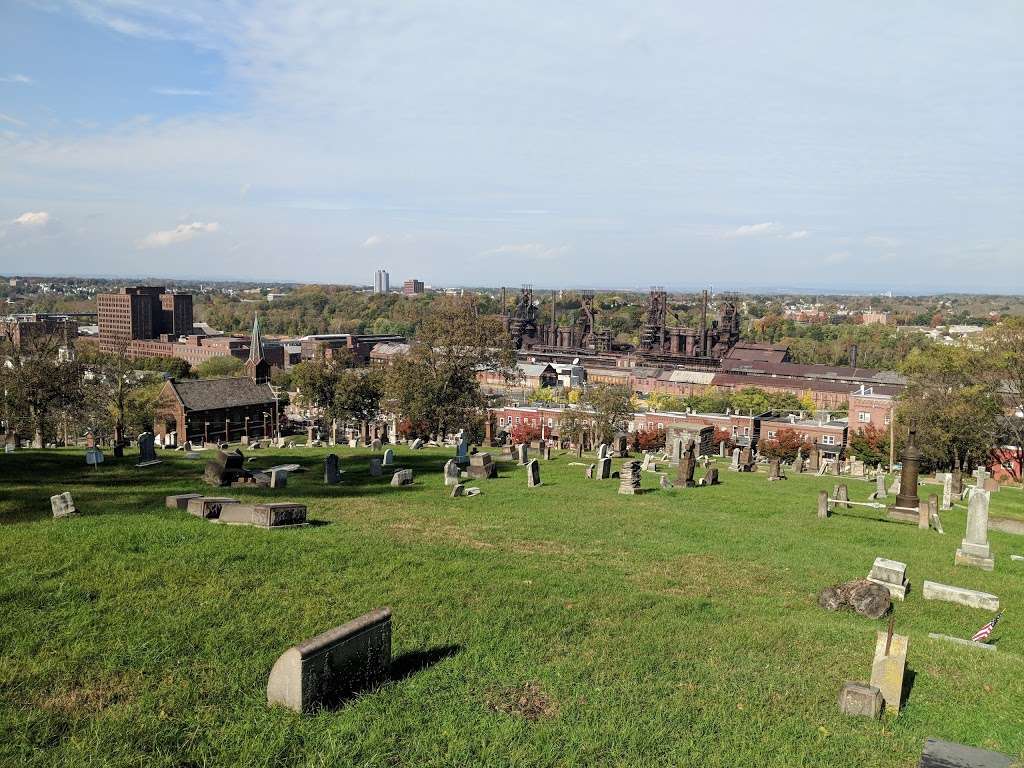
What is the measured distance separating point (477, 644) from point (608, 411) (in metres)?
41.8

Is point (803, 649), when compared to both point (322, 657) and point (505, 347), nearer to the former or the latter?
point (322, 657)

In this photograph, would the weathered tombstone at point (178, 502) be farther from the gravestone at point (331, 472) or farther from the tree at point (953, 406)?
the tree at point (953, 406)

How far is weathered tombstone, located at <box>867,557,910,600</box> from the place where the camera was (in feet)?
39.0

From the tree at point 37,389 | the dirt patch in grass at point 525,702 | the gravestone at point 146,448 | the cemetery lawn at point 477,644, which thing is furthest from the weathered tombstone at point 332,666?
the tree at point 37,389

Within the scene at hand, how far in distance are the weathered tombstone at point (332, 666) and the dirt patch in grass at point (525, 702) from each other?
3.98ft

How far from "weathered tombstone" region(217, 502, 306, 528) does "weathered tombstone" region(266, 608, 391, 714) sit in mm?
6489

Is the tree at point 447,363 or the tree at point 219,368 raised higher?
the tree at point 447,363

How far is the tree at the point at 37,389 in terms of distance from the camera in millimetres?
35781

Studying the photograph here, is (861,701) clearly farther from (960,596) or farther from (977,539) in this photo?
(977,539)

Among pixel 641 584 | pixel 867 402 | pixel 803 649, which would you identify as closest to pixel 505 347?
pixel 641 584

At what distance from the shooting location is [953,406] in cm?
3678

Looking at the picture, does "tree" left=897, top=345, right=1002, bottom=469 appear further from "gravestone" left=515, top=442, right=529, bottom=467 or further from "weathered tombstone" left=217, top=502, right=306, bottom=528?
"weathered tombstone" left=217, top=502, right=306, bottom=528

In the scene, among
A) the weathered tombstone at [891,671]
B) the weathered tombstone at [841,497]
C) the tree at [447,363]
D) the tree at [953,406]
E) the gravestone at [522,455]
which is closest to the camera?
the weathered tombstone at [891,671]

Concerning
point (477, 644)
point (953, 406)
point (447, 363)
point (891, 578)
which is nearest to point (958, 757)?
point (477, 644)
